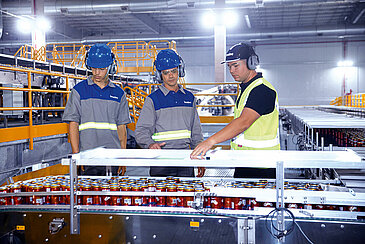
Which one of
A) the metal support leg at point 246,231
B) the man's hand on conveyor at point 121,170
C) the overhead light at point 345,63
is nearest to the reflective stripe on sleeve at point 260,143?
the metal support leg at point 246,231

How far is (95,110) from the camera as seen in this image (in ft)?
11.7

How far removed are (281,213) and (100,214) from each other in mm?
1123

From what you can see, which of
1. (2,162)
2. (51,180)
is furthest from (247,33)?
(51,180)

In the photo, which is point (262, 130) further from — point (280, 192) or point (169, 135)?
point (169, 135)

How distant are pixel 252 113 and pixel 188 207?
2.82ft

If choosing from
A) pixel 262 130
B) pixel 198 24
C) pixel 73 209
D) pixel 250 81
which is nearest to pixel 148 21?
pixel 198 24

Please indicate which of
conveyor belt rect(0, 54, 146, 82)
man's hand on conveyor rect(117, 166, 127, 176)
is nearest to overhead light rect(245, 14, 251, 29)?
conveyor belt rect(0, 54, 146, 82)

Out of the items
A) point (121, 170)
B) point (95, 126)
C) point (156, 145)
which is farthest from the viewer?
point (121, 170)

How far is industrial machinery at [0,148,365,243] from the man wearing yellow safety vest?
0.30 metres

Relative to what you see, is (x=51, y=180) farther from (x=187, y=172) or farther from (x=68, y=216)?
(x=187, y=172)

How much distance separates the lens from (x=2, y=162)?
502 centimetres

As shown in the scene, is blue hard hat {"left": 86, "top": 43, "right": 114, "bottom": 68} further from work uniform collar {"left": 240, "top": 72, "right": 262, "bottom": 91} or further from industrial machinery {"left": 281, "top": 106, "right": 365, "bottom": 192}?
industrial machinery {"left": 281, "top": 106, "right": 365, "bottom": 192}

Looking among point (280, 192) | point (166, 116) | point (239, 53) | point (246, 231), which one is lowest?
point (246, 231)

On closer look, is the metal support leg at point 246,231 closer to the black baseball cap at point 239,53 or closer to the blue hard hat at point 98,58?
the black baseball cap at point 239,53
